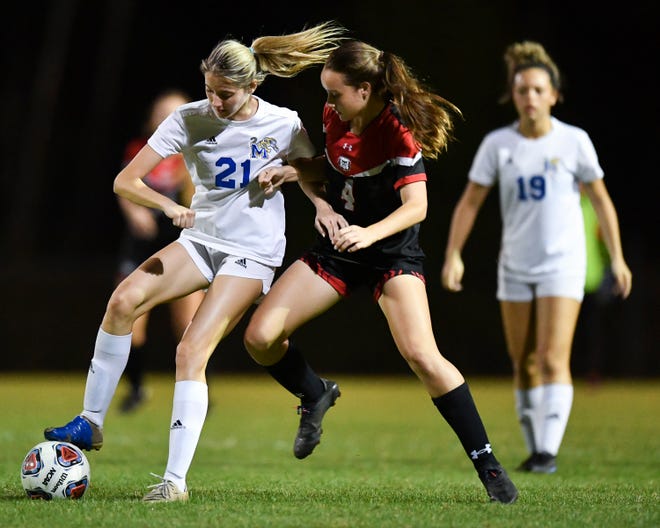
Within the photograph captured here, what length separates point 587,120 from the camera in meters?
17.0

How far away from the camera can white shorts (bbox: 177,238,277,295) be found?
523 cm

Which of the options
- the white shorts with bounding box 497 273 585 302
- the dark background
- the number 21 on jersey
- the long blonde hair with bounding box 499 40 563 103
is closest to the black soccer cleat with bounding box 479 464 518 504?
the number 21 on jersey

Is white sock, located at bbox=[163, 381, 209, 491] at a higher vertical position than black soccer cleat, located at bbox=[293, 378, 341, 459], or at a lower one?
higher

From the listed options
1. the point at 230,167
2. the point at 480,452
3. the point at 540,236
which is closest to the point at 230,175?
the point at 230,167

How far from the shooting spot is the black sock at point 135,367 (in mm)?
9625

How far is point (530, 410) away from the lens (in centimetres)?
684

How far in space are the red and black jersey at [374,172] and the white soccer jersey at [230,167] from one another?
0.26m

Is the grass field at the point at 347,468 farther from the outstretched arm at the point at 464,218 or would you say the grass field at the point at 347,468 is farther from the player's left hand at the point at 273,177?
the player's left hand at the point at 273,177

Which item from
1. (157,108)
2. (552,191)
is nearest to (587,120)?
(157,108)

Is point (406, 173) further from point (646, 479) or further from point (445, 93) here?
point (445, 93)

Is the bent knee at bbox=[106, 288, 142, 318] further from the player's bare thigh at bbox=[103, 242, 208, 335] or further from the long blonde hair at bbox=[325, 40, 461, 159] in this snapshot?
the long blonde hair at bbox=[325, 40, 461, 159]

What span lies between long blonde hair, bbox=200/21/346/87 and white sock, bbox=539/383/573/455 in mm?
2394

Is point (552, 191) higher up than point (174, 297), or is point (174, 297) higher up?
point (552, 191)

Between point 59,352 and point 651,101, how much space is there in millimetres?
9585
